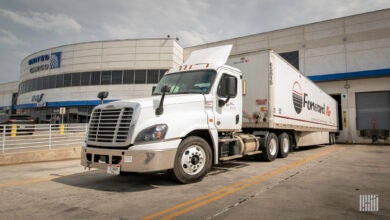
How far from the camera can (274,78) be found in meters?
8.95

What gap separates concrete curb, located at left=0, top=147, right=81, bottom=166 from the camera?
877 cm

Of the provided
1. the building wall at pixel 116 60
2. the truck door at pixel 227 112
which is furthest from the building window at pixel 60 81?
the truck door at pixel 227 112

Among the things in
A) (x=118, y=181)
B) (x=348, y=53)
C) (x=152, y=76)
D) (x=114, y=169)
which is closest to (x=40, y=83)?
(x=152, y=76)

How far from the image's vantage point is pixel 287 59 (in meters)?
25.6

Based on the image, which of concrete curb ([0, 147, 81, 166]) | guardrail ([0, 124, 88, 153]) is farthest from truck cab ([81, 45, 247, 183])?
concrete curb ([0, 147, 81, 166])

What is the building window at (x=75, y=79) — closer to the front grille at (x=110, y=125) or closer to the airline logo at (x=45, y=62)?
the airline logo at (x=45, y=62)

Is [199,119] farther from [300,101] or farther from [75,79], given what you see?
[75,79]

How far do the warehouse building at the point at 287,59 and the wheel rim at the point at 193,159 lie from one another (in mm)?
20287

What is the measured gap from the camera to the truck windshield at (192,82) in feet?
20.9

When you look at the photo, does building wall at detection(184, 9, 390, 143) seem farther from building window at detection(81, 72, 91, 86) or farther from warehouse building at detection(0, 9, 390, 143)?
building window at detection(81, 72, 91, 86)

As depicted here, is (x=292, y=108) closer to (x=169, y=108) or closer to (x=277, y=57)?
(x=277, y=57)

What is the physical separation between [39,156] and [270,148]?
898 cm

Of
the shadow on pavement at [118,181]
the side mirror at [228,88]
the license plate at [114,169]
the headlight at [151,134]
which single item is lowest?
the shadow on pavement at [118,181]

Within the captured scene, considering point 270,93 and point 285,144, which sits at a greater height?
point 270,93
